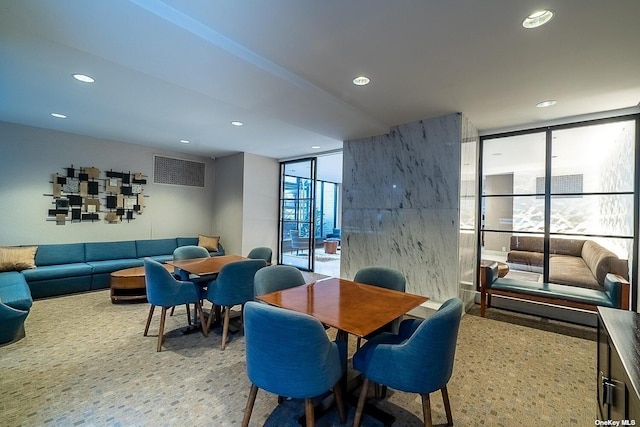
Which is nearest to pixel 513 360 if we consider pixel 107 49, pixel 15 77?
pixel 107 49

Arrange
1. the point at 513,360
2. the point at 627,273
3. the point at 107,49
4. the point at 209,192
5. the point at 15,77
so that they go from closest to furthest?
the point at 107,49 < the point at 513,360 < the point at 15,77 < the point at 627,273 < the point at 209,192

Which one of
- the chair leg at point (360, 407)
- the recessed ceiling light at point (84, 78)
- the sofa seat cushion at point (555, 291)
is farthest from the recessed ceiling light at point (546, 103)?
the recessed ceiling light at point (84, 78)

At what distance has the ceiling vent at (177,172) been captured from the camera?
20.1 feet

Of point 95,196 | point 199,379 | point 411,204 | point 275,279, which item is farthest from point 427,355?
point 95,196

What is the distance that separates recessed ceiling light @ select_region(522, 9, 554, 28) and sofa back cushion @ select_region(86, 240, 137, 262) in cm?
664

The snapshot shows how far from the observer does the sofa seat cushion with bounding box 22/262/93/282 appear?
411 cm

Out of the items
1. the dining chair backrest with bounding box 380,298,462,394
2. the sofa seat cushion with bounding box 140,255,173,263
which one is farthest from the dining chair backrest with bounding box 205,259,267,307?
the sofa seat cushion with bounding box 140,255,173,263

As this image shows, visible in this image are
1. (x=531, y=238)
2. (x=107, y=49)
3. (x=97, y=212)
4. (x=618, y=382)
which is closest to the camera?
(x=618, y=382)

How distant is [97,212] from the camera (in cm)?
531

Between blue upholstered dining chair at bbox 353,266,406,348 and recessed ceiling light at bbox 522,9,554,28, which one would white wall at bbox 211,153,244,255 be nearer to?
blue upholstered dining chair at bbox 353,266,406,348

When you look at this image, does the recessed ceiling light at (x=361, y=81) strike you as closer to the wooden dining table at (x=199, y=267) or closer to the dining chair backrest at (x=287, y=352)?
the dining chair backrest at (x=287, y=352)

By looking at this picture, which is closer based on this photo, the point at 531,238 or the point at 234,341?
the point at 234,341

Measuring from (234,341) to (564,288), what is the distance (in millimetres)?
4163

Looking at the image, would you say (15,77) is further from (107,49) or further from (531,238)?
(531,238)
